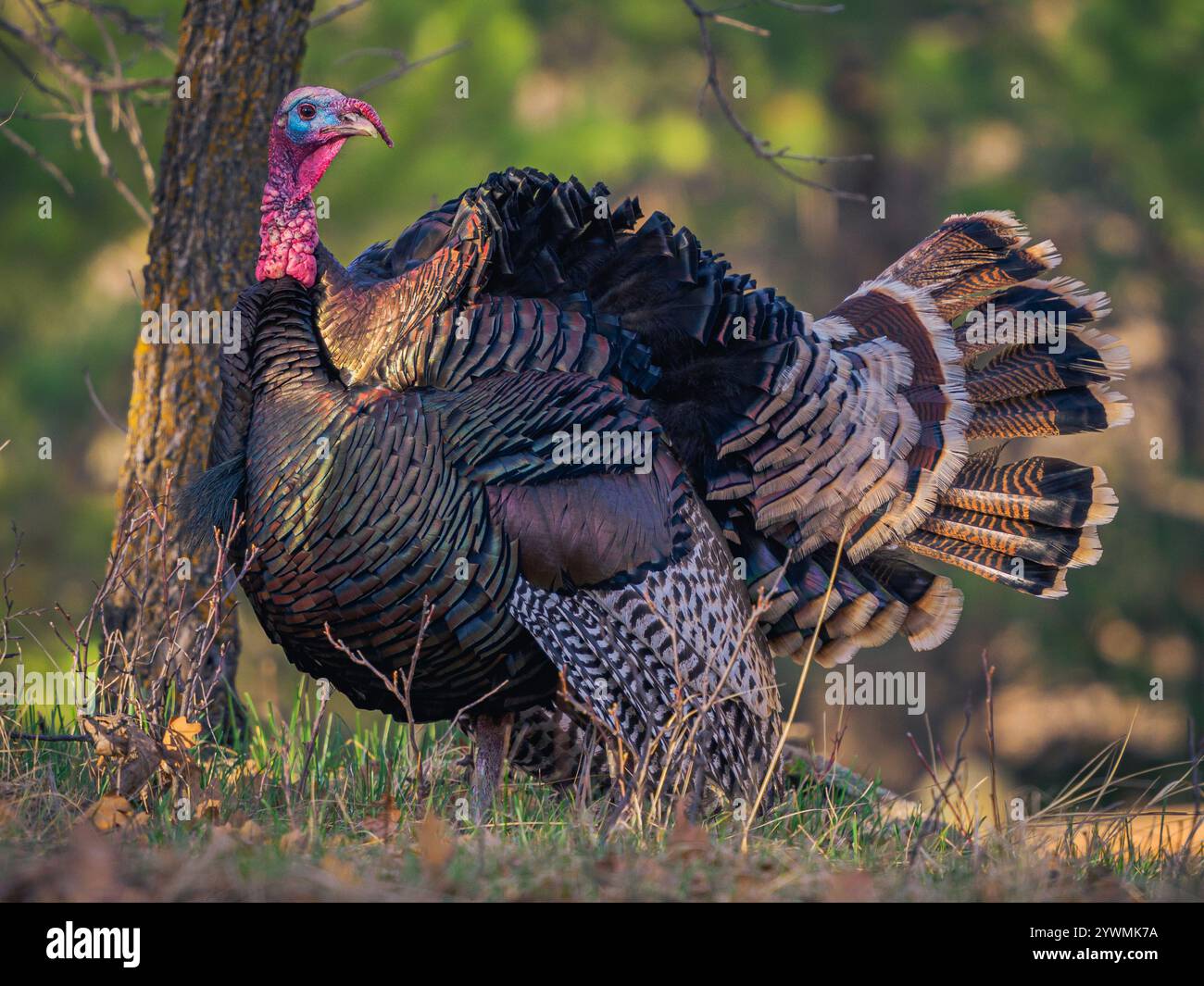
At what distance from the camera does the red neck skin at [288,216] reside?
4180 mm

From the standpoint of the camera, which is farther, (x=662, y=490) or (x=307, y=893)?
(x=662, y=490)

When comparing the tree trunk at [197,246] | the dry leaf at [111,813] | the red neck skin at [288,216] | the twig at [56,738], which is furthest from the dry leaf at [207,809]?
the red neck skin at [288,216]

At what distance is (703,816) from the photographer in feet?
13.1

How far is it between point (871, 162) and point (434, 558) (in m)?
8.65

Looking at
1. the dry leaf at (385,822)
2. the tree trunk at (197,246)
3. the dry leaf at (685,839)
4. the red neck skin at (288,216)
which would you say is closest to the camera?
the dry leaf at (685,839)

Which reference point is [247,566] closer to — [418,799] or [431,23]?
[418,799]

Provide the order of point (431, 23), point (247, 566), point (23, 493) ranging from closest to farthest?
1. point (247, 566)
2. point (431, 23)
3. point (23, 493)

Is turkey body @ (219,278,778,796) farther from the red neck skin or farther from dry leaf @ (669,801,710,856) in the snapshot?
dry leaf @ (669,801,710,856)

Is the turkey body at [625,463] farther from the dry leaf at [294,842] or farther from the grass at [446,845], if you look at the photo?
the dry leaf at [294,842]

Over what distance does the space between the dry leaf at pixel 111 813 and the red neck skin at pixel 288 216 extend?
162 cm

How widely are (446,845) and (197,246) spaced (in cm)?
256

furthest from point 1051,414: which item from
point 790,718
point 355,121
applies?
point 355,121

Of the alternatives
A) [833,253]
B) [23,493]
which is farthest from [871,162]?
[23,493]

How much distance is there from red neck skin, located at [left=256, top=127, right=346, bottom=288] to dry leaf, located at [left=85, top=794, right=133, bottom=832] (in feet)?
5.30
